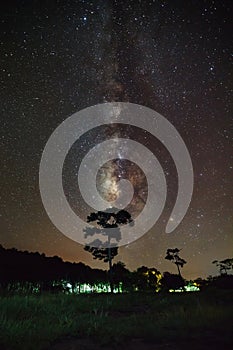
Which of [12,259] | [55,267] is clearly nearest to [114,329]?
[12,259]

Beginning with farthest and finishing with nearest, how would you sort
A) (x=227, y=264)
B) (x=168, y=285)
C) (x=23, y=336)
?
(x=227, y=264) < (x=168, y=285) < (x=23, y=336)

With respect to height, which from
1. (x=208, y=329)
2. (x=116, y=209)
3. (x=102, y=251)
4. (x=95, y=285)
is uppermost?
(x=116, y=209)

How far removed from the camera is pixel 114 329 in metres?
5.44

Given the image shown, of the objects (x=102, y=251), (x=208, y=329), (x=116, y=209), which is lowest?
(x=208, y=329)

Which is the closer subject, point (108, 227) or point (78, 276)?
point (108, 227)

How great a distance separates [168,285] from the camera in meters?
46.7

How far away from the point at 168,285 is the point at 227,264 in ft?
120

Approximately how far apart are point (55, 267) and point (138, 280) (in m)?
21.4

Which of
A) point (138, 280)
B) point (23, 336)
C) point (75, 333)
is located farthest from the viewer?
point (138, 280)

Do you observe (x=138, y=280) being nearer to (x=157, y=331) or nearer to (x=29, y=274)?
(x=29, y=274)

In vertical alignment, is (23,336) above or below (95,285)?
below

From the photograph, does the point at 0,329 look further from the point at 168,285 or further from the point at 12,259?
the point at 12,259

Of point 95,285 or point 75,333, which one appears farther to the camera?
point 95,285

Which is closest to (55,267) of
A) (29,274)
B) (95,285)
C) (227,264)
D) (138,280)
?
(29,274)
